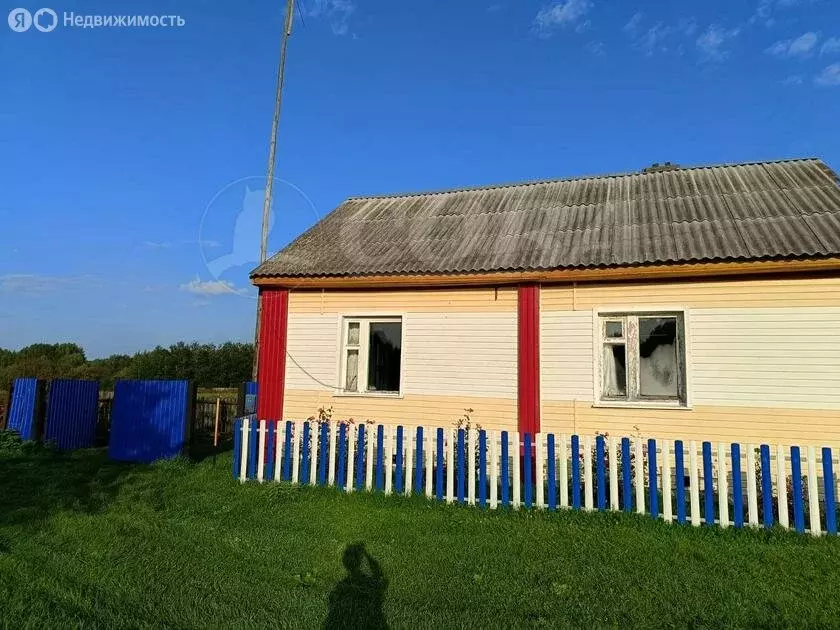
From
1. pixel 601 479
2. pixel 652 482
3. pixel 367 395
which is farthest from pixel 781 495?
pixel 367 395

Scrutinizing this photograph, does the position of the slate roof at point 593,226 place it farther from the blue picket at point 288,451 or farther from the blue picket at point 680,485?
the blue picket at point 680,485

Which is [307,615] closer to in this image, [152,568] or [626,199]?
[152,568]

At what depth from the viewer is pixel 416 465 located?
7184 mm

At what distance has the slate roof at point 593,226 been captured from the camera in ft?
27.0

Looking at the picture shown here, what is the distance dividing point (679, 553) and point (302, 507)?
4.20 m

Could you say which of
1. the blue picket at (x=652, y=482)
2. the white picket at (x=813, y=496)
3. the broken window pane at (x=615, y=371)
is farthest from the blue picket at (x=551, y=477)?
the white picket at (x=813, y=496)

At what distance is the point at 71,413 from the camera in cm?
1284

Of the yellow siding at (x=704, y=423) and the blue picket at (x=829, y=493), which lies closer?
the blue picket at (x=829, y=493)

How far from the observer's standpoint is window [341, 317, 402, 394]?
983cm

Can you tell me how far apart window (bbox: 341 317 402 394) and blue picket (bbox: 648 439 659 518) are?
472cm

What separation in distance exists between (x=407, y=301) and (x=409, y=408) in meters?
1.91

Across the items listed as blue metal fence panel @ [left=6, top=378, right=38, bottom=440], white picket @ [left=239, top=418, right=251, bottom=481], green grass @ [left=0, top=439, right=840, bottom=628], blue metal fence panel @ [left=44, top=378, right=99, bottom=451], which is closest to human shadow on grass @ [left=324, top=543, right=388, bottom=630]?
green grass @ [left=0, top=439, right=840, bottom=628]

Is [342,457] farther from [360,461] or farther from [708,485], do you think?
[708,485]

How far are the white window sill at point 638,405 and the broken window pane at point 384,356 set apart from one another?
3569 millimetres
